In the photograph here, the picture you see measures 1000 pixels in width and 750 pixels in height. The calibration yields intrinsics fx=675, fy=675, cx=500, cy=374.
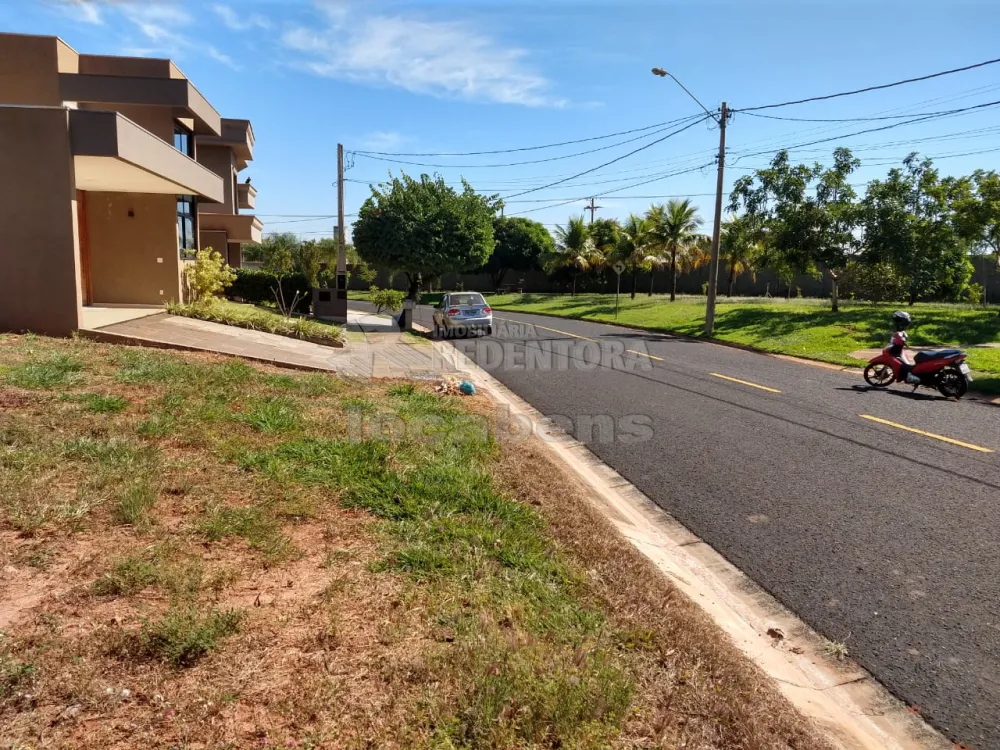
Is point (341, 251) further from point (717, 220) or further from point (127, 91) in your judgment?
point (717, 220)

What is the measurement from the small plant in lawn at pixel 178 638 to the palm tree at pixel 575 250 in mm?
48017

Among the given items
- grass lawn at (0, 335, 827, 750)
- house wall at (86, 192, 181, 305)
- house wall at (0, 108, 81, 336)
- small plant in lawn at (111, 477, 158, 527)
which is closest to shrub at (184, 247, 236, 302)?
house wall at (86, 192, 181, 305)

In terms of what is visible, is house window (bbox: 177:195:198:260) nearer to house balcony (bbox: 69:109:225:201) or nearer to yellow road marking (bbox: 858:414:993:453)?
house balcony (bbox: 69:109:225:201)

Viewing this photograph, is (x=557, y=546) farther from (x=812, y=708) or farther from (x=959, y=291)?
(x=959, y=291)

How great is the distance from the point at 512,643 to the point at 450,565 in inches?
36.5

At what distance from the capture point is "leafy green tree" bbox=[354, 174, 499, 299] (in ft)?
91.4

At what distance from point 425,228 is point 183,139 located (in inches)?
372

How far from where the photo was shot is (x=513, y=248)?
57719mm

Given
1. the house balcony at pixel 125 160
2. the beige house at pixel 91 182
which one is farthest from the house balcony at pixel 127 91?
the house balcony at pixel 125 160

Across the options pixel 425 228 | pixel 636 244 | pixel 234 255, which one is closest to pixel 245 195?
pixel 234 255

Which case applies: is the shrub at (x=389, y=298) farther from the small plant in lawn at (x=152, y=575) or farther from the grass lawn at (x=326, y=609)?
the small plant in lawn at (x=152, y=575)

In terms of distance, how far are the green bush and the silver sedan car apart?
6.21 metres

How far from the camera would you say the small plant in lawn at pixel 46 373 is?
7.64 m

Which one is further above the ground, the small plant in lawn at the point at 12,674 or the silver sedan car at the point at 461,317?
the silver sedan car at the point at 461,317
